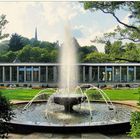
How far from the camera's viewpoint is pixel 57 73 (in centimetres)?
4584

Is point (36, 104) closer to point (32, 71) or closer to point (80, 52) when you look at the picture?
point (32, 71)

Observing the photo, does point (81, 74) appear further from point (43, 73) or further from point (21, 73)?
point (21, 73)

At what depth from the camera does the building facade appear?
45656mm

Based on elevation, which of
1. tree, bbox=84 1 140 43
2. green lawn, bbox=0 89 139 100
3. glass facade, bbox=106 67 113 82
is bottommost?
green lawn, bbox=0 89 139 100

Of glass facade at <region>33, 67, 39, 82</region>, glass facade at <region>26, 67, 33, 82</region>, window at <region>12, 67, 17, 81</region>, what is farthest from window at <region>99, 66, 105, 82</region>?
window at <region>12, 67, 17, 81</region>

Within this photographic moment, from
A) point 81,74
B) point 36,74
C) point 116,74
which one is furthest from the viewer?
point 116,74

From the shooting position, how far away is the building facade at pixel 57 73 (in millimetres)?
45656

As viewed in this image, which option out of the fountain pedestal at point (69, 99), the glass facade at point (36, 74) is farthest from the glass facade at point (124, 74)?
the fountain pedestal at point (69, 99)

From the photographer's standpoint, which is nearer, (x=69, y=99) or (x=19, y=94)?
(x=69, y=99)

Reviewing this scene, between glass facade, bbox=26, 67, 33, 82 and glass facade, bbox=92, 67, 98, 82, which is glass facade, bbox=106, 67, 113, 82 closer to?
glass facade, bbox=92, 67, 98, 82

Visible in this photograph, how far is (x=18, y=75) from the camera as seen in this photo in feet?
150

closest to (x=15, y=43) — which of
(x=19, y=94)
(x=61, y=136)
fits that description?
(x=19, y=94)

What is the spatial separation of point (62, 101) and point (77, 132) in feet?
11.8

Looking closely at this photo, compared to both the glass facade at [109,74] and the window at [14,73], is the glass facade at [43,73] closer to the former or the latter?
the window at [14,73]
